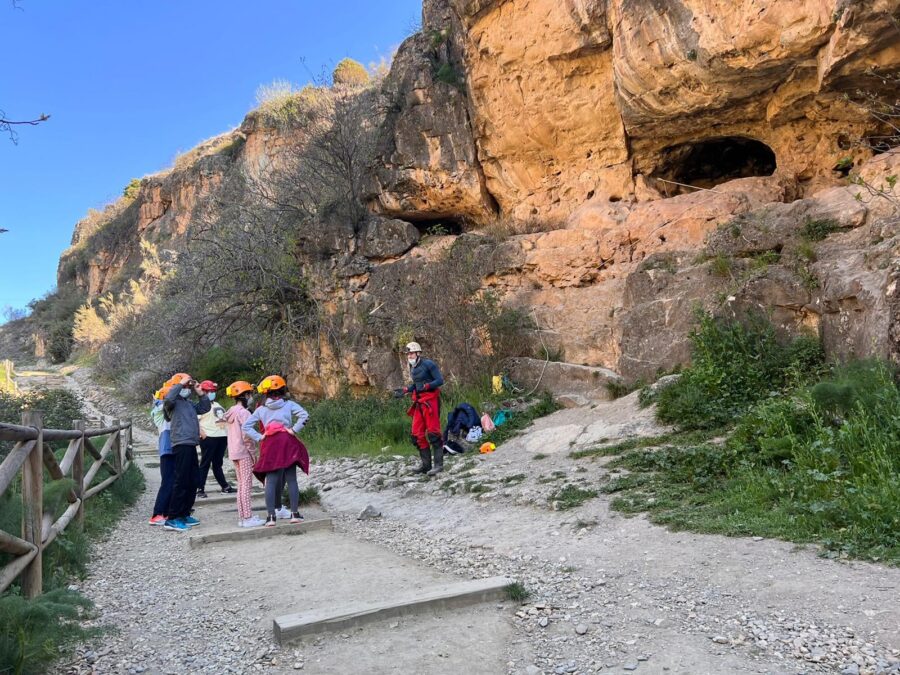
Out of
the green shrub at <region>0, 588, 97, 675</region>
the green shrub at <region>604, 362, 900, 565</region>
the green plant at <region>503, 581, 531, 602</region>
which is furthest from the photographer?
the green shrub at <region>604, 362, 900, 565</region>

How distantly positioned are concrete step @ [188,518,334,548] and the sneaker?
64cm

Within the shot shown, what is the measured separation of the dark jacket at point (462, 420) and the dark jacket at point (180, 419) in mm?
4337

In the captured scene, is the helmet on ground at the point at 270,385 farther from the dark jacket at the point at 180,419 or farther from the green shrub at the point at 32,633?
the green shrub at the point at 32,633

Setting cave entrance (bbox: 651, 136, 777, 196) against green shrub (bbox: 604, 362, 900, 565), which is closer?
green shrub (bbox: 604, 362, 900, 565)

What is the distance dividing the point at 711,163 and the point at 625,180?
2.03 metres

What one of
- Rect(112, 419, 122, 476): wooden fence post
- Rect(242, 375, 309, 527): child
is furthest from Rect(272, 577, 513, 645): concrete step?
Rect(112, 419, 122, 476): wooden fence post

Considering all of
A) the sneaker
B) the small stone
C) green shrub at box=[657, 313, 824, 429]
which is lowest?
the small stone

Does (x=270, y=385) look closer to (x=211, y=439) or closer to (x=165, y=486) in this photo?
(x=165, y=486)

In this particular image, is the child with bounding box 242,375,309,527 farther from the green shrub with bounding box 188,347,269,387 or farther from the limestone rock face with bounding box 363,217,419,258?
the green shrub with bounding box 188,347,269,387

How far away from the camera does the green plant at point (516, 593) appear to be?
3773mm

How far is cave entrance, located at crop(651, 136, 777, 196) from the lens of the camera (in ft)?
42.8

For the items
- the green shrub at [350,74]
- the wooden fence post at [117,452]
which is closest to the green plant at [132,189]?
the green shrub at [350,74]

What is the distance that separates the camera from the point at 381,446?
1170cm

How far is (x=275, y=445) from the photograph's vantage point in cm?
653
